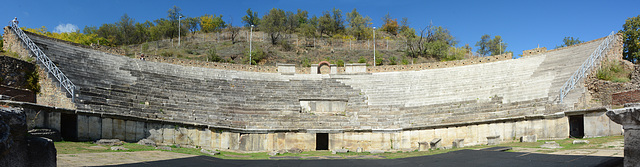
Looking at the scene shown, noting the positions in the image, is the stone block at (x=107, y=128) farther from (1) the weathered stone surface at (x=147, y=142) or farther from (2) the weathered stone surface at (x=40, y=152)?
(2) the weathered stone surface at (x=40, y=152)

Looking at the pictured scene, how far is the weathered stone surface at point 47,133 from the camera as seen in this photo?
14789mm

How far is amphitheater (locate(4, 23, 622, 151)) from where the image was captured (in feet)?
60.5

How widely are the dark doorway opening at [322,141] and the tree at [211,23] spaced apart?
47.9 m

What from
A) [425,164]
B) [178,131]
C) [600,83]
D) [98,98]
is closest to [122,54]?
[98,98]

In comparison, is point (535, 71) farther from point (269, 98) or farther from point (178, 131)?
point (178, 131)

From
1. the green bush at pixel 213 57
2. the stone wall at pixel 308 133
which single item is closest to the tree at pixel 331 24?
the green bush at pixel 213 57

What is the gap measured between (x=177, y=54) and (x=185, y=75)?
22.7 meters

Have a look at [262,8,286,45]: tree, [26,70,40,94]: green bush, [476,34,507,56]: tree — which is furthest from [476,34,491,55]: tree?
[26,70,40,94]: green bush

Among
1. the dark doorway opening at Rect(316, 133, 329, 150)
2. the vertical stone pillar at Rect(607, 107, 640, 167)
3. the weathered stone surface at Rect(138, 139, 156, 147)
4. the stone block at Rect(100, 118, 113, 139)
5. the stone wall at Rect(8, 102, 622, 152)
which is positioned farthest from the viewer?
the dark doorway opening at Rect(316, 133, 329, 150)

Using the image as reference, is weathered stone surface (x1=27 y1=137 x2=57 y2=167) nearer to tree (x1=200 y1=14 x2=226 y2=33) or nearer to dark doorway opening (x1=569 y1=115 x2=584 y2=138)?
dark doorway opening (x1=569 y1=115 x2=584 y2=138)

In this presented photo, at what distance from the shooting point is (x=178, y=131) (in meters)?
19.8

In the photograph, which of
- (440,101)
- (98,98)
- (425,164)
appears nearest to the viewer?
(425,164)

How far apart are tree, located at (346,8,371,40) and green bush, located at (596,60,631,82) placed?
144 feet

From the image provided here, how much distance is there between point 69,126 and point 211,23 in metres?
54.2
